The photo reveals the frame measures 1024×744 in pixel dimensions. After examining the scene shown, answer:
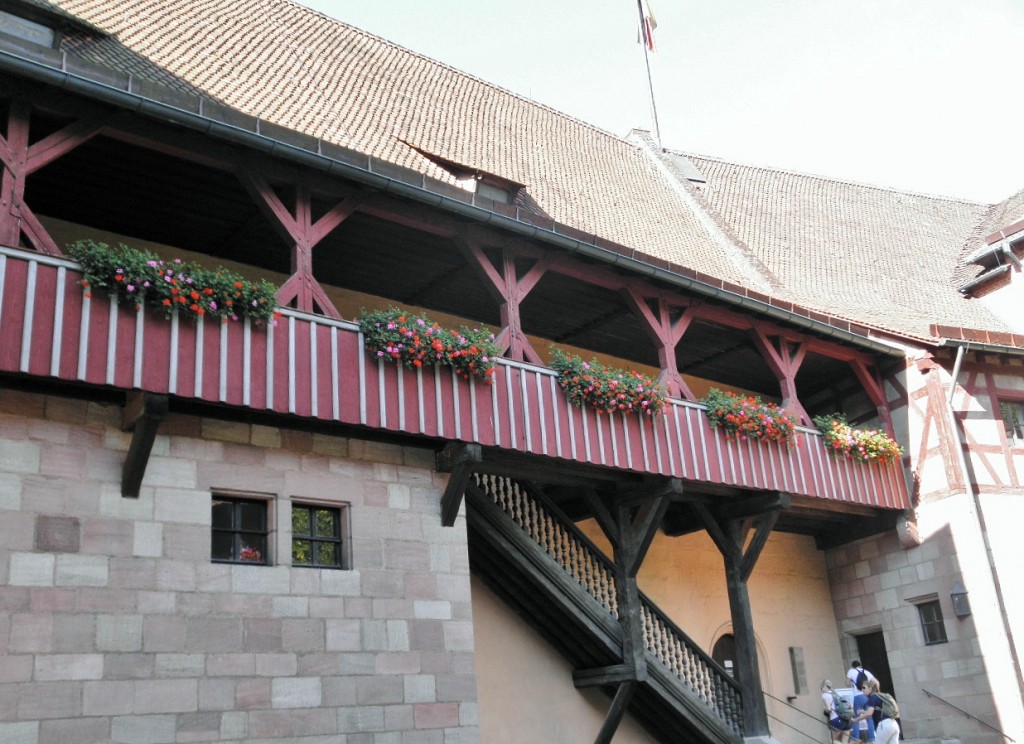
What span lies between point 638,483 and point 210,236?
4581 mm

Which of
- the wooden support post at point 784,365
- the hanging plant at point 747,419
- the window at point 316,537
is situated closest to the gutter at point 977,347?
the wooden support post at point 784,365

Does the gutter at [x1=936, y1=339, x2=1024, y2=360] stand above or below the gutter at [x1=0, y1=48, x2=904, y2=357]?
below

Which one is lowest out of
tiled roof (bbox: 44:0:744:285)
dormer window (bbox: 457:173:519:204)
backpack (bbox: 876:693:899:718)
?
backpack (bbox: 876:693:899:718)

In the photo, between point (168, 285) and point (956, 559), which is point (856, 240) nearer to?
point (956, 559)

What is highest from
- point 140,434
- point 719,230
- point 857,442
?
point 719,230

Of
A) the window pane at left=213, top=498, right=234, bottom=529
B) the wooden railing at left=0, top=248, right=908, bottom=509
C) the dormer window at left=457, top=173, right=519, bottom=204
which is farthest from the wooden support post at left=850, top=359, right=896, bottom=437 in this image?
the window pane at left=213, top=498, right=234, bottom=529

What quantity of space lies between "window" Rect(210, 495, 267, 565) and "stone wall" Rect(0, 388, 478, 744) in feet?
0.40

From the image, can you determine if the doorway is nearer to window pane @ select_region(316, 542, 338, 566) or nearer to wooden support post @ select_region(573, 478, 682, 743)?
wooden support post @ select_region(573, 478, 682, 743)

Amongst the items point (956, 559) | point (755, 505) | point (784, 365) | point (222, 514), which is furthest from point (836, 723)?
point (222, 514)

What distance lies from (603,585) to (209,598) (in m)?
4.43

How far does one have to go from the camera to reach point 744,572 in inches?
491

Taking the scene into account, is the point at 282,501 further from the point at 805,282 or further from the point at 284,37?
the point at 805,282

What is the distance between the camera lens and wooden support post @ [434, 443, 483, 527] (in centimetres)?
934

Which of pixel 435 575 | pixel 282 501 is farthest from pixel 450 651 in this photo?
pixel 282 501
